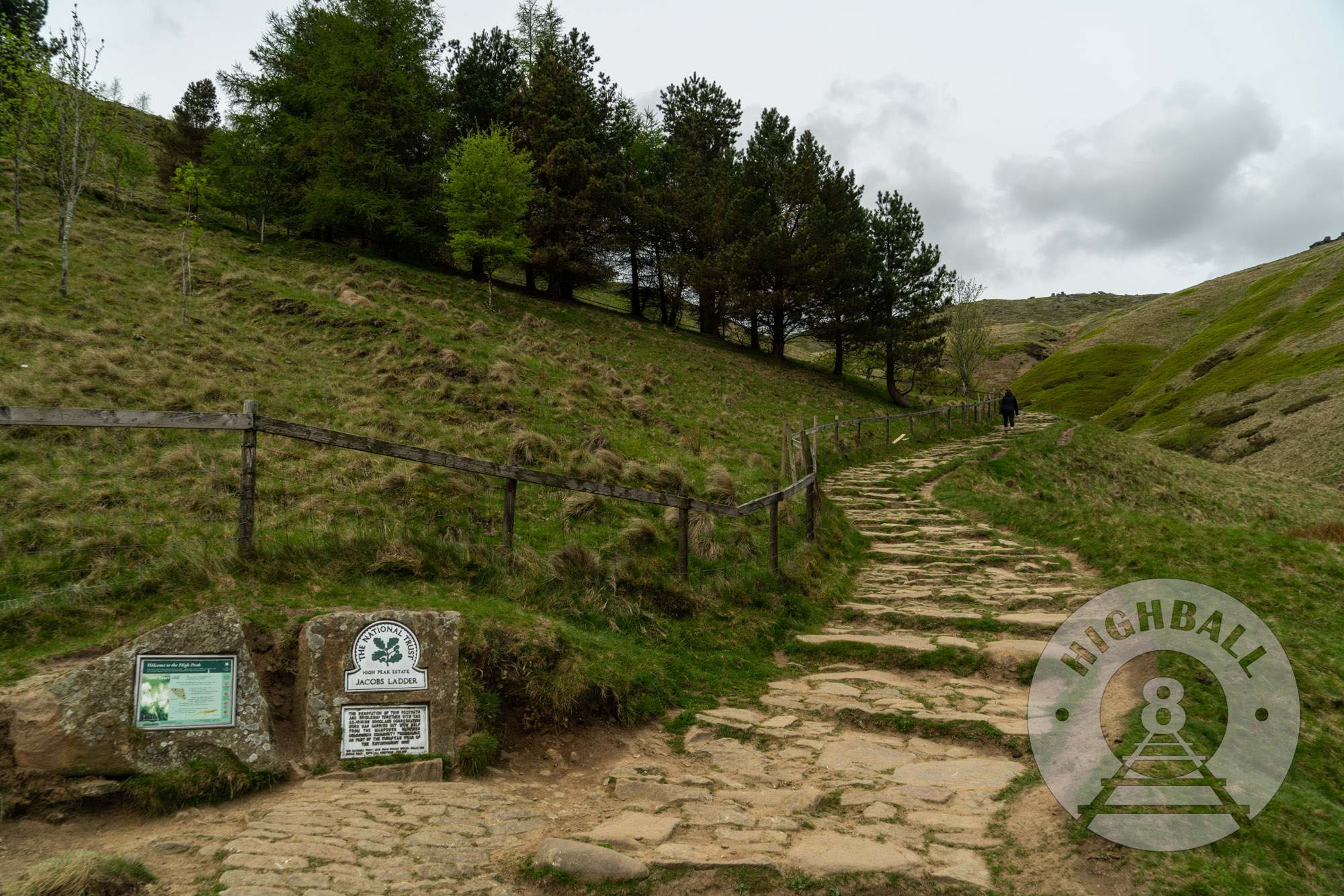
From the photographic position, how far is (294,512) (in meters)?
8.77

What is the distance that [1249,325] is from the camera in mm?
54625

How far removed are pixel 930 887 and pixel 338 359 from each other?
18.1 m

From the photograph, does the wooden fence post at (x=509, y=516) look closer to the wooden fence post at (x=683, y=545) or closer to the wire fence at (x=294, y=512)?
the wire fence at (x=294, y=512)

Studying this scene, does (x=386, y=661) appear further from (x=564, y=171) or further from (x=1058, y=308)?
(x=1058, y=308)

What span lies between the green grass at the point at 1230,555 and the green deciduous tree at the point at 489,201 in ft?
74.3

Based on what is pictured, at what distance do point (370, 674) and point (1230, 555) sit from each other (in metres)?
10.9

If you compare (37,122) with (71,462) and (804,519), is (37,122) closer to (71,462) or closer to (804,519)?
(71,462)

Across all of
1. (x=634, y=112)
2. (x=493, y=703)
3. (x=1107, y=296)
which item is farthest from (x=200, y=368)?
(x=1107, y=296)

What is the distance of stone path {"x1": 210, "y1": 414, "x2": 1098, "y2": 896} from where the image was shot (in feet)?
13.5

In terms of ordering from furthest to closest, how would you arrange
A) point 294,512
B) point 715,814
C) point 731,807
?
point 294,512 < point 731,807 < point 715,814

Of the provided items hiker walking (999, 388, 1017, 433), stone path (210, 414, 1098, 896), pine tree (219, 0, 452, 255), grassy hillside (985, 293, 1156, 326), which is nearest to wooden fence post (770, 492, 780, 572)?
stone path (210, 414, 1098, 896)

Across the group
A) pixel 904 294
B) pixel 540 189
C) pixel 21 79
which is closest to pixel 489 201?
pixel 540 189

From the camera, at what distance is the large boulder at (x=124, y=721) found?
459cm

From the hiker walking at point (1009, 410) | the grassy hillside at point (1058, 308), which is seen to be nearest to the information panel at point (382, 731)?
the hiker walking at point (1009, 410)
